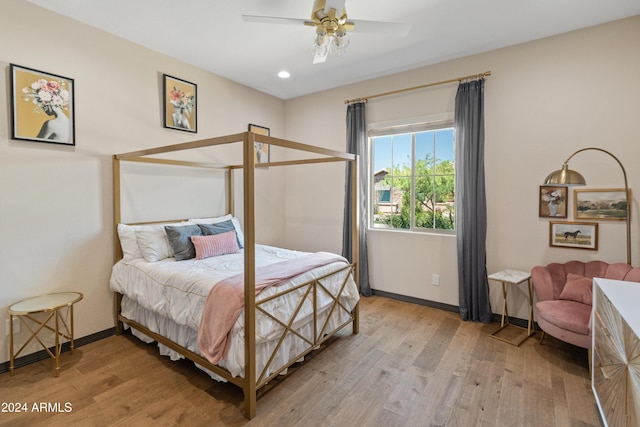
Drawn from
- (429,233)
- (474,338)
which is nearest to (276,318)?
(474,338)

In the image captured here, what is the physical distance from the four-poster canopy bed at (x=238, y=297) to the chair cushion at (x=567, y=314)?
1.56 metres

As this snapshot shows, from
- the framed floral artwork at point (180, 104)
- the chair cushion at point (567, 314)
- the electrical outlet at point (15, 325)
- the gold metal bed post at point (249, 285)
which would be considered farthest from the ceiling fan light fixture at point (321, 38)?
the electrical outlet at point (15, 325)

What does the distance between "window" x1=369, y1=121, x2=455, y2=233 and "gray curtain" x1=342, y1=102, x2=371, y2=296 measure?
0.21 metres

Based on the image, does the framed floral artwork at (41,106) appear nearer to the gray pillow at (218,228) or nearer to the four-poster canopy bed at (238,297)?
the four-poster canopy bed at (238,297)

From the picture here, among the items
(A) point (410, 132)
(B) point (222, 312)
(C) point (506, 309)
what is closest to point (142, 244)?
(B) point (222, 312)

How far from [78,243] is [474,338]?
369 cm

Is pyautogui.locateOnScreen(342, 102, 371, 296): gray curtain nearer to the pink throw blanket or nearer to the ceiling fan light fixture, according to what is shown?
the ceiling fan light fixture

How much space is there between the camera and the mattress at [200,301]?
6.59 feet

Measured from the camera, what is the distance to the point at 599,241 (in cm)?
270

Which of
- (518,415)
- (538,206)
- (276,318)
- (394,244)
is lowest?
(518,415)

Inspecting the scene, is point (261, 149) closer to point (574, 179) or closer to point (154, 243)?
point (154, 243)

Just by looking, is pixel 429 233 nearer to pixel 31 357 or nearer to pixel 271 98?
pixel 271 98

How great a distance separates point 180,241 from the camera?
2926mm

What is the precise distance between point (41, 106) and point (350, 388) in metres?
3.21
